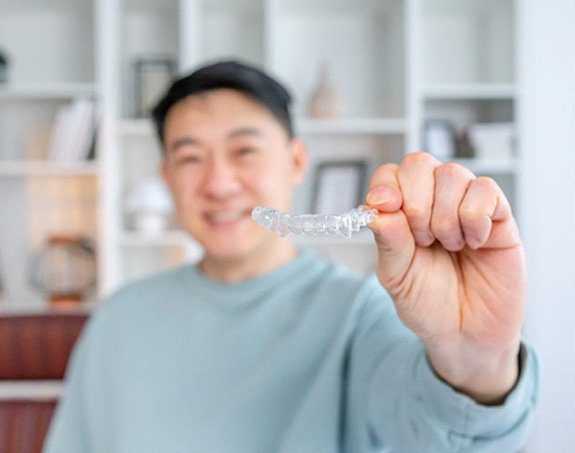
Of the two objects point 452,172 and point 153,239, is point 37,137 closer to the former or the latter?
point 153,239

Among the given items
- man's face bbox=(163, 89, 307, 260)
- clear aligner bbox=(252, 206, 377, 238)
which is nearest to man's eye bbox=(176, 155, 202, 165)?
man's face bbox=(163, 89, 307, 260)

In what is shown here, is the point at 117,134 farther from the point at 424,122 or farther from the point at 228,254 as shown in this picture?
the point at 228,254

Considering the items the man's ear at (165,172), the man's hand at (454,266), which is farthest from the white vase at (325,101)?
the man's hand at (454,266)

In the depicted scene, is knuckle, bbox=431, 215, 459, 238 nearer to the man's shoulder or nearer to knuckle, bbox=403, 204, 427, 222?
knuckle, bbox=403, 204, 427, 222

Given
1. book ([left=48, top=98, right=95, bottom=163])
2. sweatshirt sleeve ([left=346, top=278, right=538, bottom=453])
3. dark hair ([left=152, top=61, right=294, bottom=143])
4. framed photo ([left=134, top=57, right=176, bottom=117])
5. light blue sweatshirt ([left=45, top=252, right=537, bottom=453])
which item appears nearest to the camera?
sweatshirt sleeve ([left=346, top=278, right=538, bottom=453])

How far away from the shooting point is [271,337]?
0.93m

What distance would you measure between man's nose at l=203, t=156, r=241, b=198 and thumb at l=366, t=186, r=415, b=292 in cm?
52

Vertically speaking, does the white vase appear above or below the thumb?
above

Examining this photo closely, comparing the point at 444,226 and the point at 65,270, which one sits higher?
the point at 444,226

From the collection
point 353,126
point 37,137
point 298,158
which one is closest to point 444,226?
point 298,158

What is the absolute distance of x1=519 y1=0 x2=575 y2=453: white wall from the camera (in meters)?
0.40

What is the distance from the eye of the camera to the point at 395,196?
404 mm

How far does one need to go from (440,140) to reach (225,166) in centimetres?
158

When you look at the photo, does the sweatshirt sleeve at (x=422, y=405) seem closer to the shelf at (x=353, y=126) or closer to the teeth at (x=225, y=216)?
the teeth at (x=225, y=216)
